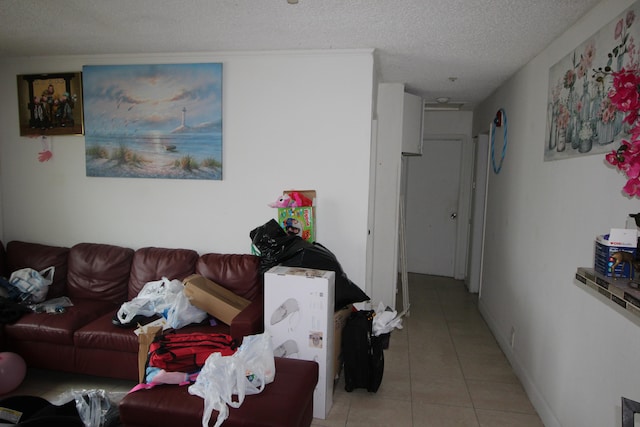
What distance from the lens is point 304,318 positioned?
2334mm

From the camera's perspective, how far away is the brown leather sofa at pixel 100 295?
8.43ft

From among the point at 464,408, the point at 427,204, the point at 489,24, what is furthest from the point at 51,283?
the point at 427,204

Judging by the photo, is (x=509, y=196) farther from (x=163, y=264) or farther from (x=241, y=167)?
(x=163, y=264)

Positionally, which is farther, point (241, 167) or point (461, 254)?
point (461, 254)

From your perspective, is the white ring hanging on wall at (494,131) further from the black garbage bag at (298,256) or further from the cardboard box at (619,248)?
the cardboard box at (619,248)

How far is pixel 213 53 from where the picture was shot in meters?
3.15

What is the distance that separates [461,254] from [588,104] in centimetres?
394

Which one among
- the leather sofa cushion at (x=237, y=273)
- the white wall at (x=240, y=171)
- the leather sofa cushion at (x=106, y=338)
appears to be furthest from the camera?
the white wall at (x=240, y=171)

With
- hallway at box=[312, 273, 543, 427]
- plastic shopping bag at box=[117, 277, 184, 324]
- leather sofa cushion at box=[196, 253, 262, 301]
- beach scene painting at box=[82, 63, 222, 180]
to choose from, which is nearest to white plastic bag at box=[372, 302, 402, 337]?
hallway at box=[312, 273, 543, 427]

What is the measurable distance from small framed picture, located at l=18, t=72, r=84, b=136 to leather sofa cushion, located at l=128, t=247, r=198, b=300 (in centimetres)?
131

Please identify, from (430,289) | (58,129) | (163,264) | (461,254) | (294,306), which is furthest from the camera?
(461,254)

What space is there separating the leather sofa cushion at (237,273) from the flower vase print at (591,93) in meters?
2.19

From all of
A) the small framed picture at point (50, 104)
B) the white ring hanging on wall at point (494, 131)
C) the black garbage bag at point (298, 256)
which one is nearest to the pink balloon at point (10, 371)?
the black garbage bag at point (298, 256)

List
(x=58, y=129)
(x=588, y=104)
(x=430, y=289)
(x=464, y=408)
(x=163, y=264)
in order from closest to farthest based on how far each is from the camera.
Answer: (x=588, y=104) < (x=464, y=408) < (x=163, y=264) < (x=58, y=129) < (x=430, y=289)
